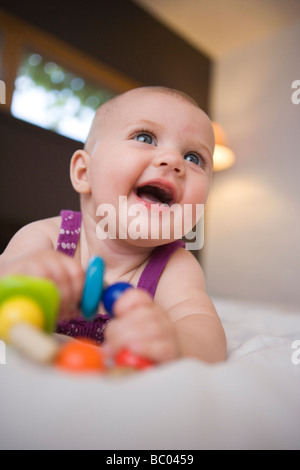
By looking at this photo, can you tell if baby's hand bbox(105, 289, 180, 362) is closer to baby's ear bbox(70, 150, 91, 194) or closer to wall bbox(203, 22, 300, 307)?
baby's ear bbox(70, 150, 91, 194)

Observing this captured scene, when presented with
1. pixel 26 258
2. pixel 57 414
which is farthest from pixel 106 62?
pixel 57 414

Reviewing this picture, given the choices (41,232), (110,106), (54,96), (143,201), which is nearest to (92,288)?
(143,201)

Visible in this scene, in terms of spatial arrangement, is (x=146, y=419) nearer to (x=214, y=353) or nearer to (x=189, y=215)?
(x=214, y=353)

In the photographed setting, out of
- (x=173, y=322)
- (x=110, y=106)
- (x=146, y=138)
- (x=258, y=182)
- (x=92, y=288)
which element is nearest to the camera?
(x=92, y=288)

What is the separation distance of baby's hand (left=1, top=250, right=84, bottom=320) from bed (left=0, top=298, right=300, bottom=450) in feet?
0.25

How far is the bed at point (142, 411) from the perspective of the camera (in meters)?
0.29

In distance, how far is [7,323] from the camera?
35 cm

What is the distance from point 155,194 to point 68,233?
0.76ft

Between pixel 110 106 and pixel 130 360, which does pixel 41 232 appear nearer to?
pixel 110 106

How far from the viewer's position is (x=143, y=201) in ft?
2.31

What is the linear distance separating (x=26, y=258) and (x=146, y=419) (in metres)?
0.25

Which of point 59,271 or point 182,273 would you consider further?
point 182,273

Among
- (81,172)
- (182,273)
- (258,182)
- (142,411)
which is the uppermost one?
(258,182)

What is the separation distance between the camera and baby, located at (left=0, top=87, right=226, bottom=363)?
26.9 inches
